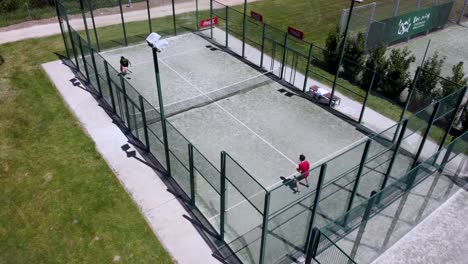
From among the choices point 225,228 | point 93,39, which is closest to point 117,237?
point 225,228

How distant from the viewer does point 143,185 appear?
39.9 ft

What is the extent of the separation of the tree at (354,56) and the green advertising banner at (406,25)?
3058mm

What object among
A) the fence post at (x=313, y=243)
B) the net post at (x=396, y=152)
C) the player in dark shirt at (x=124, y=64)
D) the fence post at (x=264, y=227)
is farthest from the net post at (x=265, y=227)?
the player in dark shirt at (x=124, y=64)

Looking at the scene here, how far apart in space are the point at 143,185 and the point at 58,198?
8.79 feet

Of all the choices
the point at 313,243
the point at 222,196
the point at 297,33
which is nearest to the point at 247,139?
the point at 222,196

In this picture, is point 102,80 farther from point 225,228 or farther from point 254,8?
point 254,8

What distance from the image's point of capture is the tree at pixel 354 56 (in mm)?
18516

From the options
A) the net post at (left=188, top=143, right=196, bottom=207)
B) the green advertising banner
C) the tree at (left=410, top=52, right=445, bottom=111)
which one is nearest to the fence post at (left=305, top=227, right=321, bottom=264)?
the net post at (left=188, top=143, right=196, bottom=207)

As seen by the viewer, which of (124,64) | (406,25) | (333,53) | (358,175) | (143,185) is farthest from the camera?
(406,25)

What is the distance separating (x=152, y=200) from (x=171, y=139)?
2050mm

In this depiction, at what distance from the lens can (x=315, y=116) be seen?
52.4 feet

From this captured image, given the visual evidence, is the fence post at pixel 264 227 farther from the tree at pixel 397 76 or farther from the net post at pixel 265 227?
the tree at pixel 397 76

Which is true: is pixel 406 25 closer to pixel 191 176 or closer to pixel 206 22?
pixel 206 22

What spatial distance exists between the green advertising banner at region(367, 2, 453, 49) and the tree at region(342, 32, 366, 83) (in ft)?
10.0
